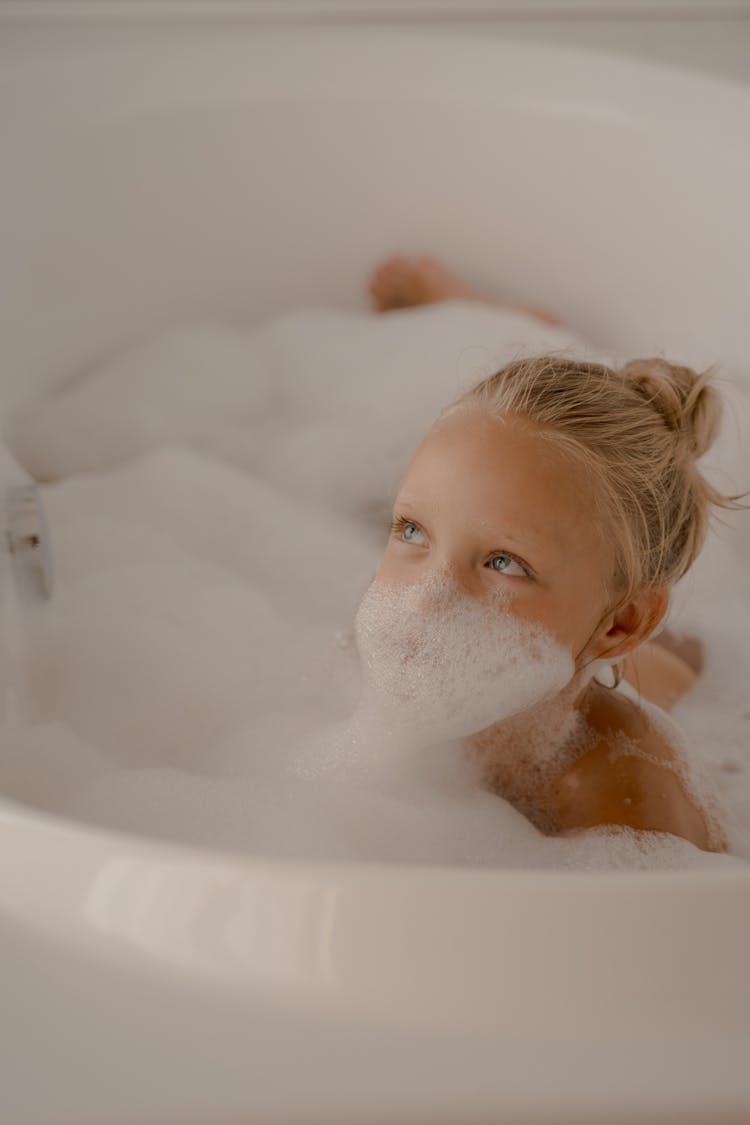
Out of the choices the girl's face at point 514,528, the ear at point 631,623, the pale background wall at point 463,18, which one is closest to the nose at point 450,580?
the girl's face at point 514,528

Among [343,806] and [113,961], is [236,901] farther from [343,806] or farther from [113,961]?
[343,806]

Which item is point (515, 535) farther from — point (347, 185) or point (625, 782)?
point (347, 185)

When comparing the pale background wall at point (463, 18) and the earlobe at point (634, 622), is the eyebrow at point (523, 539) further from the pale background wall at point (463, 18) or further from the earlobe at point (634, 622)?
the pale background wall at point (463, 18)

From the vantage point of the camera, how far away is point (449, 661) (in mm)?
845

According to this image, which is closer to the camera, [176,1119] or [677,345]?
[176,1119]

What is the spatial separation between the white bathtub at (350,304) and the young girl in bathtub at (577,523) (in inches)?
11.1

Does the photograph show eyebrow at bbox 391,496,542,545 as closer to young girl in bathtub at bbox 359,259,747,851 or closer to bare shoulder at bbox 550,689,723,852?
young girl in bathtub at bbox 359,259,747,851

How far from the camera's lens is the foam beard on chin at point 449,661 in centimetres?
84

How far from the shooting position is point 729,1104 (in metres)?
0.55

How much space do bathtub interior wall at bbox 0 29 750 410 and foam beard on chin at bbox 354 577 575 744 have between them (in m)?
0.52

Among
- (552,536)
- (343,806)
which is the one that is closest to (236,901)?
(343,806)

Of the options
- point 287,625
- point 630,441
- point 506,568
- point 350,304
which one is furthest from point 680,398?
point 350,304

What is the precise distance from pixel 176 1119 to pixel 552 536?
0.43 m

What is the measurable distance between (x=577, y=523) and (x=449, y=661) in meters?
0.13
